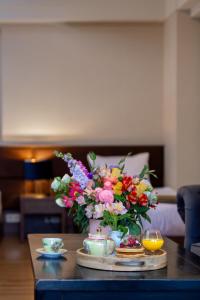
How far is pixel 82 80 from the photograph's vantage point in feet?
27.3

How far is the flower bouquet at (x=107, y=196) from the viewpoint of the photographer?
3377mm

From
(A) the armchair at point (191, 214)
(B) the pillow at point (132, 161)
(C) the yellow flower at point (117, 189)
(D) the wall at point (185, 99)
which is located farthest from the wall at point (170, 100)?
(C) the yellow flower at point (117, 189)

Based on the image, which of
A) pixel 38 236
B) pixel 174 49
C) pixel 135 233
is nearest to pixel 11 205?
pixel 174 49

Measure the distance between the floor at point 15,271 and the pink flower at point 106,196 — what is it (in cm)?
160

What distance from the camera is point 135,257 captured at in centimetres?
331

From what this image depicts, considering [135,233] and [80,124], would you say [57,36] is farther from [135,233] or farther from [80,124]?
[135,233]

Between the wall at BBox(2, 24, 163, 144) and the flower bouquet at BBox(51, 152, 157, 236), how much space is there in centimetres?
479

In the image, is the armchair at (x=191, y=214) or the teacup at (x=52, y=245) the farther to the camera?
the armchair at (x=191, y=214)

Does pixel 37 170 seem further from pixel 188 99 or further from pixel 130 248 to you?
pixel 130 248

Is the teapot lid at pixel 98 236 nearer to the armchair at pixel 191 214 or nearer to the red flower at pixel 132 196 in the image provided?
the red flower at pixel 132 196

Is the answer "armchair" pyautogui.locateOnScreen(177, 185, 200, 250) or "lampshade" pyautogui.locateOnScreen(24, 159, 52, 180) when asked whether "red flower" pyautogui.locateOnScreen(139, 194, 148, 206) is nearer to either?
A: "armchair" pyautogui.locateOnScreen(177, 185, 200, 250)

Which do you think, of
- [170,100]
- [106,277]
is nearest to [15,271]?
[106,277]

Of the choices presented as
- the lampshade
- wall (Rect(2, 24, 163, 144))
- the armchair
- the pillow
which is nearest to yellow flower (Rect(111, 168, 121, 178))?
the armchair

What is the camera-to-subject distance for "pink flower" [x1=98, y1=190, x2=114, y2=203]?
11.0 ft
